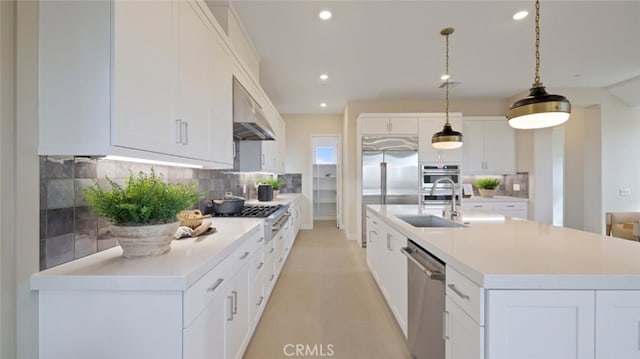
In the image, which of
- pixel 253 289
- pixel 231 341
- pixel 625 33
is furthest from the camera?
pixel 625 33

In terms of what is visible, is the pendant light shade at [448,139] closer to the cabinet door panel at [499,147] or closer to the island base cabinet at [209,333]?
the island base cabinet at [209,333]

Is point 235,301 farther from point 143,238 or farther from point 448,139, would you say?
point 448,139

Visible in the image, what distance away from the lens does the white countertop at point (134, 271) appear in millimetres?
1077

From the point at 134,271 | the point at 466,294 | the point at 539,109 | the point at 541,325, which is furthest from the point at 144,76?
the point at 539,109

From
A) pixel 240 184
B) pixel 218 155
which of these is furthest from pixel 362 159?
pixel 218 155

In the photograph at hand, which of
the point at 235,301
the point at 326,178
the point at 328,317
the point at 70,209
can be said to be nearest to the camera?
the point at 70,209

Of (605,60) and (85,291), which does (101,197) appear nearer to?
(85,291)

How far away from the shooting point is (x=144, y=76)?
1.30 metres

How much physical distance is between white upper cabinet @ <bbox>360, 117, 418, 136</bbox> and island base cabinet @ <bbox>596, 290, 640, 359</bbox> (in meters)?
4.55

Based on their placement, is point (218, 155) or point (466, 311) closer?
point (466, 311)

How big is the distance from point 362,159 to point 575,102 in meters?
4.00

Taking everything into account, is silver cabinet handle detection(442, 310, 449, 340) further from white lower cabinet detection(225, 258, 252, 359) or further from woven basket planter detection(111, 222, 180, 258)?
woven basket planter detection(111, 222, 180, 258)

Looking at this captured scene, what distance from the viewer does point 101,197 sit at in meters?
1.24

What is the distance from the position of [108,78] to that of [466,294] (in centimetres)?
170
